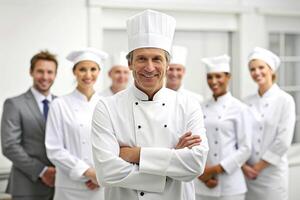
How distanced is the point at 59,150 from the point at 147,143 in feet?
2.96

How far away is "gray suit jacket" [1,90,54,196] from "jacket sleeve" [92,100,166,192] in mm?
1076

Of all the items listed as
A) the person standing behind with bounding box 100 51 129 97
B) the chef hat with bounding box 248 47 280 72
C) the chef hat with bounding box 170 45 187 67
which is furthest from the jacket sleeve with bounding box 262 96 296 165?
the person standing behind with bounding box 100 51 129 97

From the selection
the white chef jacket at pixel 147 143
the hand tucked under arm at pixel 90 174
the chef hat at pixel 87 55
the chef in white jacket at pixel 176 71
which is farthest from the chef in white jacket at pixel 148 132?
the chef in white jacket at pixel 176 71

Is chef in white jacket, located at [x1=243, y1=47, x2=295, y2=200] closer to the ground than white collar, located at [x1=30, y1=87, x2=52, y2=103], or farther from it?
closer to the ground

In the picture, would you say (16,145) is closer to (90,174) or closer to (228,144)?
(90,174)

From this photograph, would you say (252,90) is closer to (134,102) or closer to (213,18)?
(213,18)

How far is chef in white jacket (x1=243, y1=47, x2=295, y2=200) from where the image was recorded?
3.21 metres

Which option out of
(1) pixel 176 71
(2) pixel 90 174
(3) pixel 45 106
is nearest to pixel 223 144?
(1) pixel 176 71

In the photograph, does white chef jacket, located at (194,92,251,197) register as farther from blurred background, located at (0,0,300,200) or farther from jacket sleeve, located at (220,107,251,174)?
blurred background, located at (0,0,300,200)

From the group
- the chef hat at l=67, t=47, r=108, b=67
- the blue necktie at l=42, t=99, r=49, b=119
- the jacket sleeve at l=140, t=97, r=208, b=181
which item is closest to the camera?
the jacket sleeve at l=140, t=97, r=208, b=181

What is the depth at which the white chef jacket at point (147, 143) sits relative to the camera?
1942 millimetres

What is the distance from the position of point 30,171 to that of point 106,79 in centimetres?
121

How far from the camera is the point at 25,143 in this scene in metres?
3.00

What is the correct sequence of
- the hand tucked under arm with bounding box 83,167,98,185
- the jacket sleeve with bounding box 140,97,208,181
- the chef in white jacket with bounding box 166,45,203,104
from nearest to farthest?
the jacket sleeve with bounding box 140,97,208,181 → the hand tucked under arm with bounding box 83,167,98,185 → the chef in white jacket with bounding box 166,45,203,104
